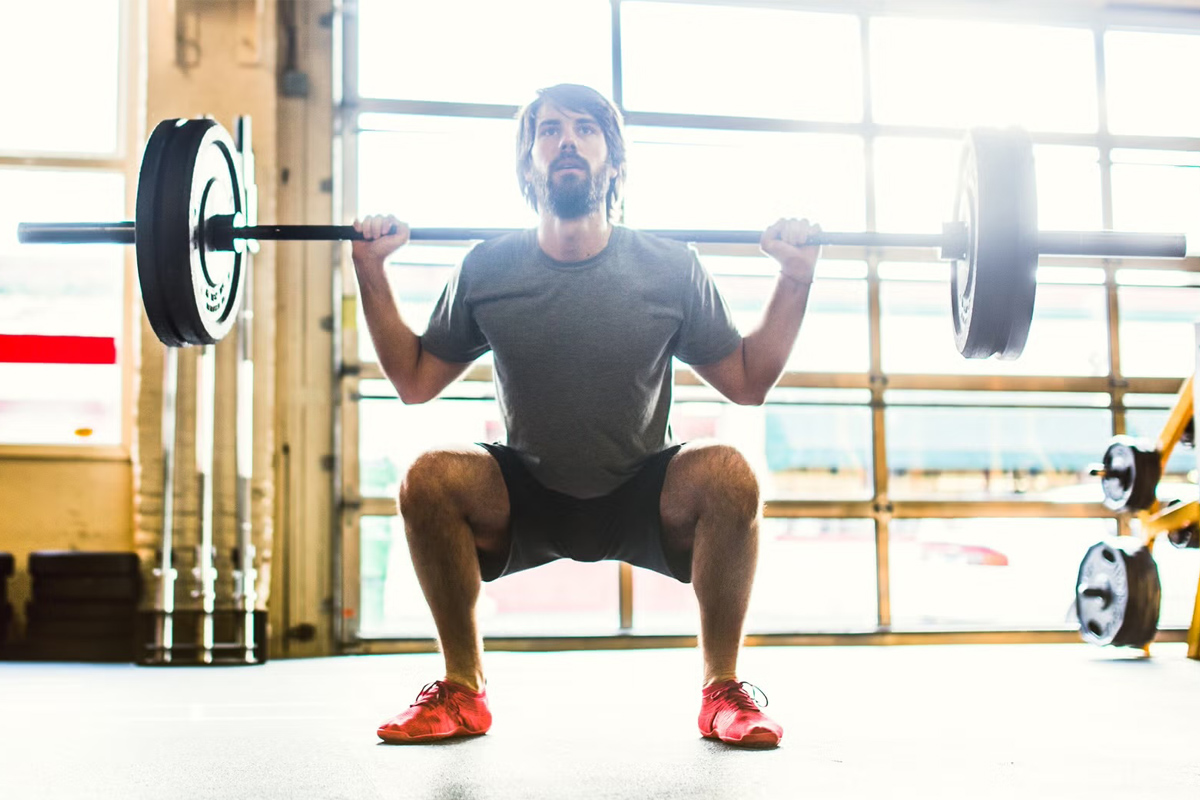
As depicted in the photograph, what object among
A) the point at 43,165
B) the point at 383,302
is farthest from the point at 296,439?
the point at 383,302

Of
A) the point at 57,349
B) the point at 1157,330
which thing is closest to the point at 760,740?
the point at 57,349

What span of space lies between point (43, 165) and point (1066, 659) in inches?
153

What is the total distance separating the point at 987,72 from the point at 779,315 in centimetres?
318

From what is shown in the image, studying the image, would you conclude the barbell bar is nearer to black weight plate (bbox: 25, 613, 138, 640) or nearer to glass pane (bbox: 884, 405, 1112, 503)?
black weight plate (bbox: 25, 613, 138, 640)

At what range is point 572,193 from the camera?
192 centimetres

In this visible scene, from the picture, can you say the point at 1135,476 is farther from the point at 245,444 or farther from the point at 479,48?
the point at 245,444

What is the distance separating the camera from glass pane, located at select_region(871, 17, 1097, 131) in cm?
448

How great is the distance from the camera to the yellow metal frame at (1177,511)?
340 cm

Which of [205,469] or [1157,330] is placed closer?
[205,469]

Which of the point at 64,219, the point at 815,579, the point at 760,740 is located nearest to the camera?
the point at 760,740

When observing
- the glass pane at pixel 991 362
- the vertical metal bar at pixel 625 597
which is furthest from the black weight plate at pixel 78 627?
the glass pane at pixel 991 362

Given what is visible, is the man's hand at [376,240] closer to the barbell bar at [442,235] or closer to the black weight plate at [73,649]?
the barbell bar at [442,235]

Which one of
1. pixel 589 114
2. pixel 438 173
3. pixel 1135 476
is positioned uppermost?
pixel 438 173

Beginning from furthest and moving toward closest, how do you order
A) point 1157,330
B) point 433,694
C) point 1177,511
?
point 1157,330
point 1177,511
point 433,694
